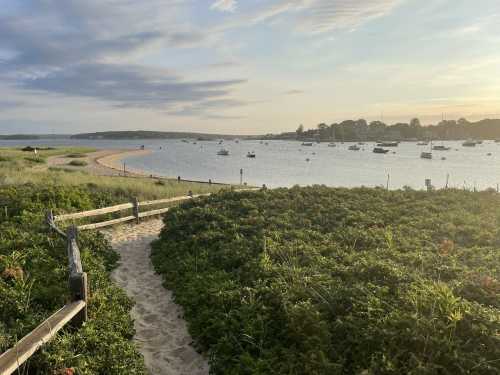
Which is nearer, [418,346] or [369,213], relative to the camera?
[418,346]

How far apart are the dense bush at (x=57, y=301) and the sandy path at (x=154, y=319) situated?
31 centimetres

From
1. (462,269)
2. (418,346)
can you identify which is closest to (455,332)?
(418,346)

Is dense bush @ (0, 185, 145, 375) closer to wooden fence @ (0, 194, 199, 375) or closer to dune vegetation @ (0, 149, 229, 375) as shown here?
dune vegetation @ (0, 149, 229, 375)

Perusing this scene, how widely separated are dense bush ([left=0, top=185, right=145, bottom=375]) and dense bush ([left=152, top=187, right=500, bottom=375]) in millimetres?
1370

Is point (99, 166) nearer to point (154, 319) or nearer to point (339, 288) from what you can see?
point (154, 319)

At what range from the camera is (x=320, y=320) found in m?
5.72

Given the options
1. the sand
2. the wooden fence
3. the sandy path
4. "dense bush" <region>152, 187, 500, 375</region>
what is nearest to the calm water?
the sand

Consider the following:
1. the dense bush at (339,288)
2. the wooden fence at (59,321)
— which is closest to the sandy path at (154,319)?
the dense bush at (339,288)

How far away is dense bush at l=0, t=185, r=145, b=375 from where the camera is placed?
5.39m

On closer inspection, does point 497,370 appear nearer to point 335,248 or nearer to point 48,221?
point 335,248

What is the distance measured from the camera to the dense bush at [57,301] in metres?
5.39

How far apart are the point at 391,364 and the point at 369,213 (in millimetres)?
8626

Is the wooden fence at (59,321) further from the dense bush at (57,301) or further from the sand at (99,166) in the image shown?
the sand at (99,166)

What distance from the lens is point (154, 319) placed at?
7.51m
